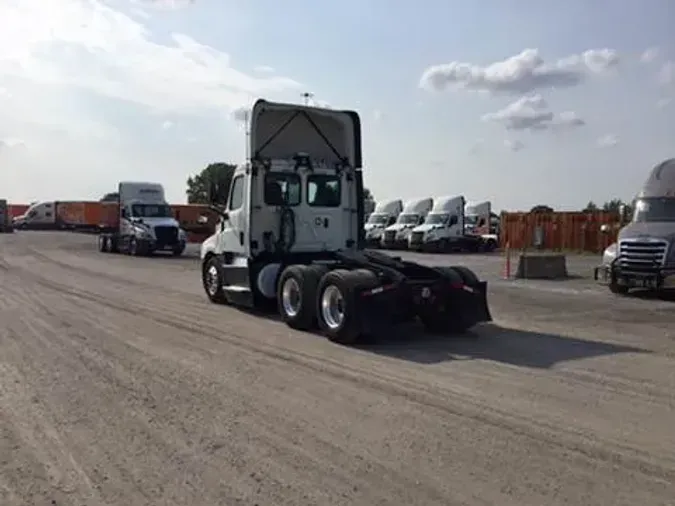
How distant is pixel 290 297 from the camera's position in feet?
43.8

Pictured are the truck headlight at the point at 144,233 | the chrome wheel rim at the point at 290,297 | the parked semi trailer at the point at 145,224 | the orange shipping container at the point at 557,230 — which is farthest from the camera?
the orange shipping container at the point at 557,230

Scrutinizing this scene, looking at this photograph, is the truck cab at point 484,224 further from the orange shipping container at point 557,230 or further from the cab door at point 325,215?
the cab door at point 325,215

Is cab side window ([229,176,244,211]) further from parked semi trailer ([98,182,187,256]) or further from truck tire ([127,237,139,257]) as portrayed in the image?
truck tire ([127,237,139,257])

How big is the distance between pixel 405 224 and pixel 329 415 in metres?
40.5

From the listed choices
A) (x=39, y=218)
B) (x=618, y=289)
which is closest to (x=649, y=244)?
(x=618, y=289)

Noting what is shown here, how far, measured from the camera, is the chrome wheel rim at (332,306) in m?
11.8

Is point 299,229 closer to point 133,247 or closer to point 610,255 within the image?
point 610,255

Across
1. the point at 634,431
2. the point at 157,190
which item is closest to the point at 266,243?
the point at 634,431

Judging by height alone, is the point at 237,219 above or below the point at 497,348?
above

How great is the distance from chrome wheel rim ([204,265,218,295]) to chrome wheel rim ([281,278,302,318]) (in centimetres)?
353

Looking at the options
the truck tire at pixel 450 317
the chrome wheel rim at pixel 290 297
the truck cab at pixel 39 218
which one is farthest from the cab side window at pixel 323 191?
the truck cab at pixel 39 218

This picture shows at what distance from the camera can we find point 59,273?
25438 millimetres

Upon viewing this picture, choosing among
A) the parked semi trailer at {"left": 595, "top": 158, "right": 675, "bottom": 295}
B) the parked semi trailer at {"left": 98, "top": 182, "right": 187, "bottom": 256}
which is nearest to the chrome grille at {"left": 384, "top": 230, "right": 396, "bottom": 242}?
the parked semi trailer at {"left": 98, "top": 182, "right": 187, "bottom": 256}

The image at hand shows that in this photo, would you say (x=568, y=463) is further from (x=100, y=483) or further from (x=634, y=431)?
(x=100, y=483)
